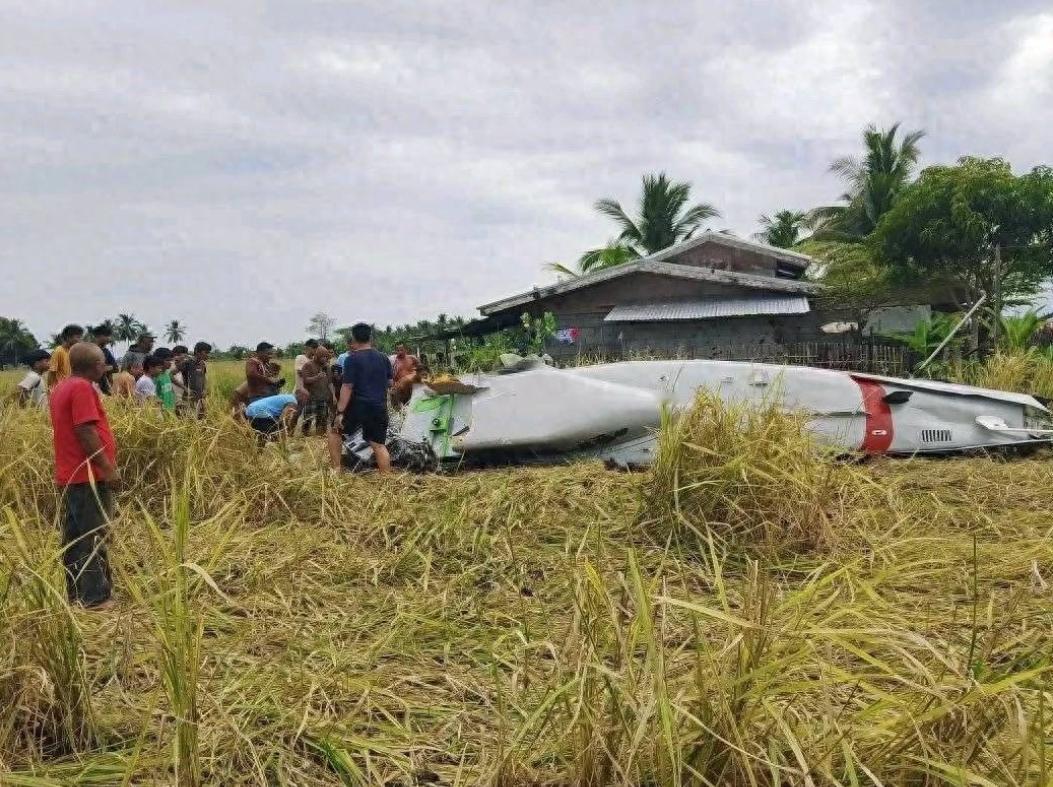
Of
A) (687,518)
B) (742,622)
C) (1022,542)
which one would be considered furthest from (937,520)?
(742,622)

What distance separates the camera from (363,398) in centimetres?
656

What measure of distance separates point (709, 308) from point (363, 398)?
10.5 m

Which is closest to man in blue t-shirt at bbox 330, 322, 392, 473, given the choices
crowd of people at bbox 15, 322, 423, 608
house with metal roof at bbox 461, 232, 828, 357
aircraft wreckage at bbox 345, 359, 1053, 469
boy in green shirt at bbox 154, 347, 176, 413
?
crowd of people at bbox 15, 322, 423, 608

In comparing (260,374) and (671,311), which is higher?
(671,311)

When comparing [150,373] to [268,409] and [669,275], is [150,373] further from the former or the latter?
[669,275]

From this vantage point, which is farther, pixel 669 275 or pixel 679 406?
pixel 669 275

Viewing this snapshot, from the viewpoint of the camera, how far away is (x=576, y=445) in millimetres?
6422

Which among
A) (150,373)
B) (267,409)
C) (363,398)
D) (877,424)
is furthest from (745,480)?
(150,373)

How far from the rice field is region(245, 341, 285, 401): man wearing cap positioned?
3208 millimetres

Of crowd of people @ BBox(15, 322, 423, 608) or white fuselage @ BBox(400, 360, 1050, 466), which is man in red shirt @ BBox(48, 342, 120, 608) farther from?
white fuselage @ BBox(400, 360, 1050, 466)

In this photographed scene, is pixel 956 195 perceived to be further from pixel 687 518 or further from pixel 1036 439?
pixel 687 518

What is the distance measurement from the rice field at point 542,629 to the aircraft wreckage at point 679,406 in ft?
2.98

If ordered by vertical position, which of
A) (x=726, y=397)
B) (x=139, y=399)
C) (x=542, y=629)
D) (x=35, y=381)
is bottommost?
(x=542, y=629)

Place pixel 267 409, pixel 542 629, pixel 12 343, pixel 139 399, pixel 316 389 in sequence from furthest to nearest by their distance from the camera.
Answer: pixel 12 343, pixel 316 389, pixel 267 409, pixel 139 399, pixel 542 629
